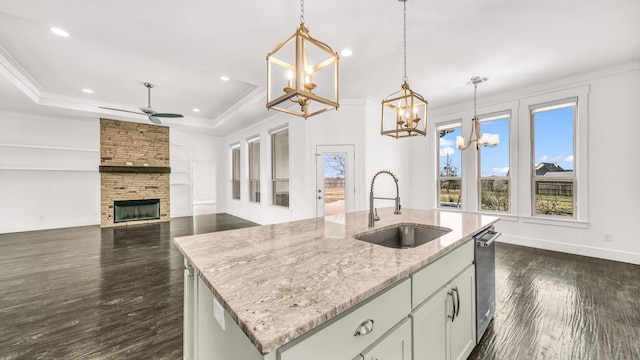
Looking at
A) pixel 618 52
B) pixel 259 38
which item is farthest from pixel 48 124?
pixel 618 52

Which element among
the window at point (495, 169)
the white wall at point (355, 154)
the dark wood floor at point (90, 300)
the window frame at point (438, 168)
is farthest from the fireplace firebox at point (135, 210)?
the window at point (495, 169)

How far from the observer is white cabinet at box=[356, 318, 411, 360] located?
3.12 feet

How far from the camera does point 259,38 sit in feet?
9.89

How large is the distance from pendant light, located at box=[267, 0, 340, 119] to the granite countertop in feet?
2.91

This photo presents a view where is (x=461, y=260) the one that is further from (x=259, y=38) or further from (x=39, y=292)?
(x=39, y=292)

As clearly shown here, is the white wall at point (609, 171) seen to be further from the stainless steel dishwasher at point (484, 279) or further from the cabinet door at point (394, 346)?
A: the cabinet door at point (394, 346)

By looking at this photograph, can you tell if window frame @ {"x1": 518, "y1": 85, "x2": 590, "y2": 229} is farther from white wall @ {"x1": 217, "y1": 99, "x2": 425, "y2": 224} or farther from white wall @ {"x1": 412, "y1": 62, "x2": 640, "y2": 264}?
white wall @ {"x1": 217, "y1": 99, "x2": 425, "y2": 224}

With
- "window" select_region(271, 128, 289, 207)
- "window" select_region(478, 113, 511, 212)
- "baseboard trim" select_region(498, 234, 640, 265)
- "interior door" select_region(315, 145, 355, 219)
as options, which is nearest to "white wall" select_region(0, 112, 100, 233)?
"window" select_region(271, 128, 289, 207)

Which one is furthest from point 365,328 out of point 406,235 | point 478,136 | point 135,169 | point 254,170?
point 135,169

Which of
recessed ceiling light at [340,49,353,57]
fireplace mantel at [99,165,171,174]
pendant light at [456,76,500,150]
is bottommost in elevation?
fireplace mantel at [99,165,171,174]

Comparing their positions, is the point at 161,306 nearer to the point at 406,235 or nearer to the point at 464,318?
the point at 406,235

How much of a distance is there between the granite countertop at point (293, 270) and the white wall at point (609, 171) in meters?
3.72

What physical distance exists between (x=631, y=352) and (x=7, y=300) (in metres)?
5.72

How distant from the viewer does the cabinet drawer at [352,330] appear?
0.73 metres
